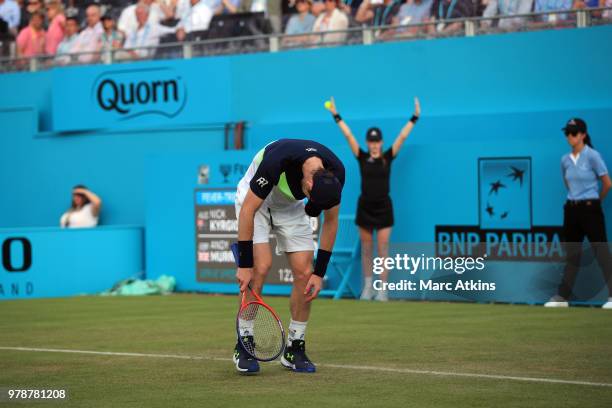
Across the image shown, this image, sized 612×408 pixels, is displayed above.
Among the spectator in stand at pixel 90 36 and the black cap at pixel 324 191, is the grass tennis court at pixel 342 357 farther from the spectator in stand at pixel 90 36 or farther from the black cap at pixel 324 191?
the spectator in stand at pixel 90 36

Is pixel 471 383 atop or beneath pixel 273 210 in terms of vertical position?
beneath

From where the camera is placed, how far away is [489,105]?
55.4 ft

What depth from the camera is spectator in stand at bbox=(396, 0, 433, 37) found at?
17.4 m

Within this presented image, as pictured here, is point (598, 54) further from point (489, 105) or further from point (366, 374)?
point (366, 374)

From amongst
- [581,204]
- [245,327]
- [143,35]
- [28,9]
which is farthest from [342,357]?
[28,9]

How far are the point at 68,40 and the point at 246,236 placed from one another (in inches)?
566

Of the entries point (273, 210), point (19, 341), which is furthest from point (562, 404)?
point (19, 341)

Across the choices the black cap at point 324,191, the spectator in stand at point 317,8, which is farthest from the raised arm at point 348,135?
the black cap at point 324,191

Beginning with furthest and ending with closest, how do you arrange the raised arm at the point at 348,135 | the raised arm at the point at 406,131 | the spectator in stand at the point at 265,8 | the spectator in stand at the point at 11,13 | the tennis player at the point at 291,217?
1. the spectator in stand at the point at 11,13
2. the spectator in stand at the point at 265,8
3. the raised arm at the point at 348,135
4. the raised arm at the point at 406,131
5. the tennis player at the point at 291,217

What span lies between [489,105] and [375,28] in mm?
2312

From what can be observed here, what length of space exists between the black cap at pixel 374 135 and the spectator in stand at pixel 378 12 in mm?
2438

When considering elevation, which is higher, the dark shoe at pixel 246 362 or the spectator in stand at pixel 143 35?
the spectator in stand at pixel 143 35

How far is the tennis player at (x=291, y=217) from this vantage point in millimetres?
8031
